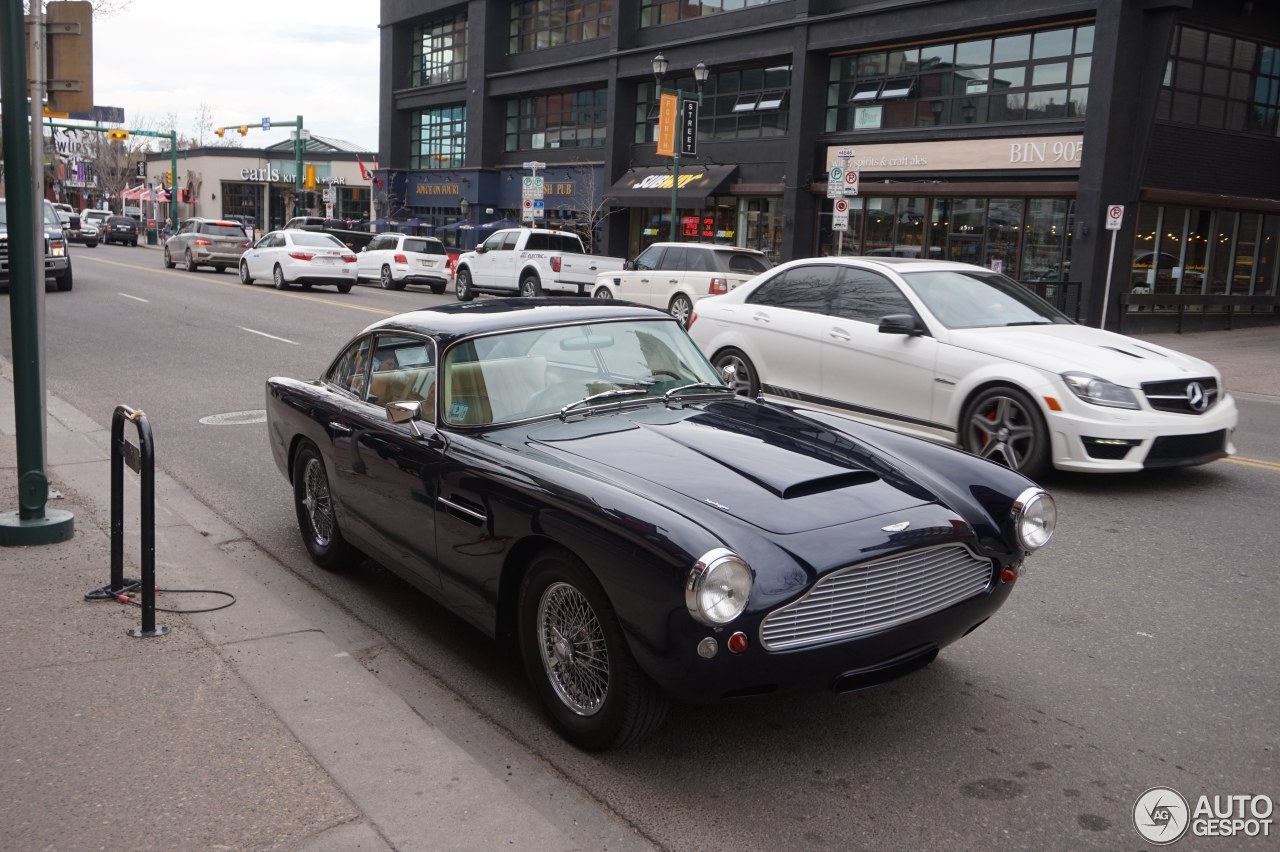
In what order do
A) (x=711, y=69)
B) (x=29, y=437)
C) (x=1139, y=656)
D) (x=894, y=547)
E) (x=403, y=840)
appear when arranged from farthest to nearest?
(x=711, y=69) → (x=29, y=437) → (x=1139, y=656) → (x=894, y=547) → (x=403, y=840)

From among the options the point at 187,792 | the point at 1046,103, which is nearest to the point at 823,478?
the point at 187,792

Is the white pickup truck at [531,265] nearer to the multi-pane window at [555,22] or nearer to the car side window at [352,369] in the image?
the multi-pane window at [555,22]

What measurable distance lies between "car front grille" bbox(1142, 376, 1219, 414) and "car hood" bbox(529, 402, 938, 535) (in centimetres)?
402

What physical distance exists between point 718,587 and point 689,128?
32194 millimetres

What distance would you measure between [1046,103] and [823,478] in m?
24.7

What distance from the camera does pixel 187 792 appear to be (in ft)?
11.7

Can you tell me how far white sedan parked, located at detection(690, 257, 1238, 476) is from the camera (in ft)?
25.7

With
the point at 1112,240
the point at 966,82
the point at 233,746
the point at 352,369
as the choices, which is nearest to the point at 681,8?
the point at 966,82

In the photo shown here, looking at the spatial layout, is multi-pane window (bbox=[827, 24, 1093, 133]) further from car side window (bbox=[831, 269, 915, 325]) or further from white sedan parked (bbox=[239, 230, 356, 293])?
car side window (bbox=[831, 269, 915, 325])

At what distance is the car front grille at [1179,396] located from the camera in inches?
313

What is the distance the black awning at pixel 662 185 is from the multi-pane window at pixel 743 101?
3.97ft

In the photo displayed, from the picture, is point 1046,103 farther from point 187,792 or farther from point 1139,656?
point 187,792

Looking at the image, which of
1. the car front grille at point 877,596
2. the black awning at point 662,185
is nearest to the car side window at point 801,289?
the car front grille at point 877,596

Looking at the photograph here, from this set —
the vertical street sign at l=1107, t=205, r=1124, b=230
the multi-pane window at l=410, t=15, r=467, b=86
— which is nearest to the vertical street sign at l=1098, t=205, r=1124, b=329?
the vertical street sign at l=1107, t=205, r=1124, b=230
